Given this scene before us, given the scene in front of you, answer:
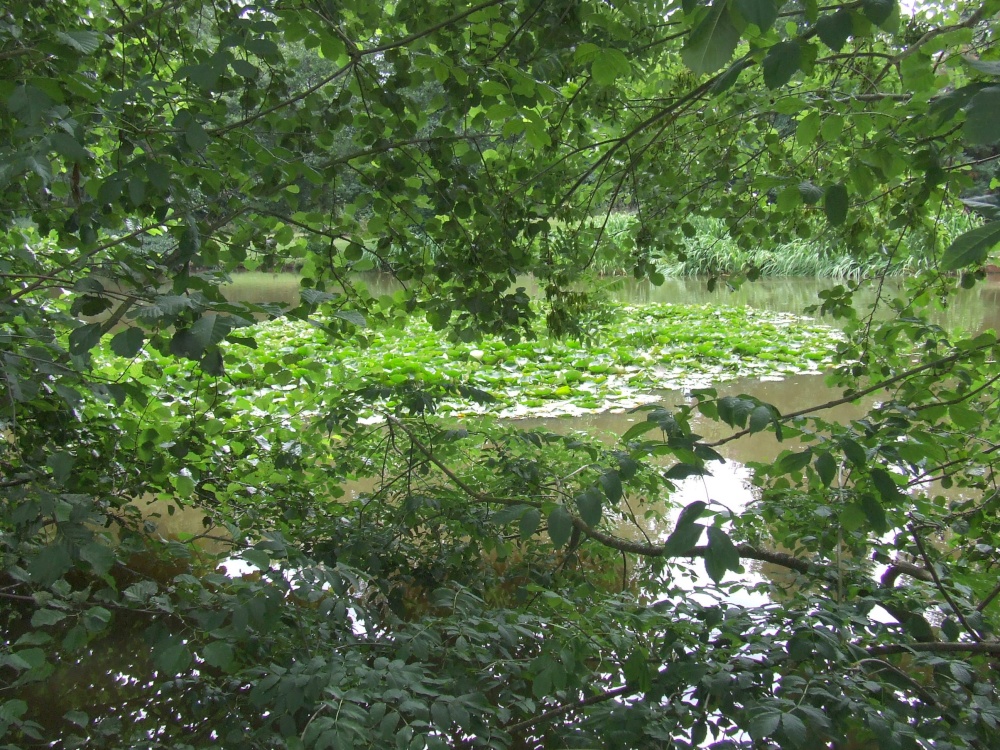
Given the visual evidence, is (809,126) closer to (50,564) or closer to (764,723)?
(764,723)

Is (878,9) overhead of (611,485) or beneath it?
overhead

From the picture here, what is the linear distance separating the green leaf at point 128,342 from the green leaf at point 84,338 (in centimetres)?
5

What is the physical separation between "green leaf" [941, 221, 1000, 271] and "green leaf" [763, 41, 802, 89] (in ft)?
1.02

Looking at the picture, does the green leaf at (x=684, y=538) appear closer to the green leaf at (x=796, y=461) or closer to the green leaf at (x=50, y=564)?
the green leaf at (x=796, y=461)

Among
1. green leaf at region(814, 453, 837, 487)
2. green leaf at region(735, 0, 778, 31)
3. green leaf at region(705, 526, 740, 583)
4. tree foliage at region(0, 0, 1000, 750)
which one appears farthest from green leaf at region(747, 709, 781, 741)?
green leaf at region(735, 0, 778, 31)

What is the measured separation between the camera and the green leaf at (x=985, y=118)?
72 cm

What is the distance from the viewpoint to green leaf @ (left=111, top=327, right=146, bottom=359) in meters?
0.93

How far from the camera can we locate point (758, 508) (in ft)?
6.95

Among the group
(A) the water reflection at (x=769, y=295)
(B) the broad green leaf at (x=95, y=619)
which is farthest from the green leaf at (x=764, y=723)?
(A) the water reflection at (x=769, y=295)

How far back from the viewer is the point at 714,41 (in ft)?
2.57

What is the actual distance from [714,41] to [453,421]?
2574 mm

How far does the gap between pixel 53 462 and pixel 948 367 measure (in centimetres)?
198

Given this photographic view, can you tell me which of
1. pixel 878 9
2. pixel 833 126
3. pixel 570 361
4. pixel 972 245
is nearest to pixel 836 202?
pixel 833 126

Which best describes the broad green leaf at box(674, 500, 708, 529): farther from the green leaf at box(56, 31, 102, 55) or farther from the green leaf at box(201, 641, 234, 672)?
the green leaf at box(56, 31, 102, 55)
